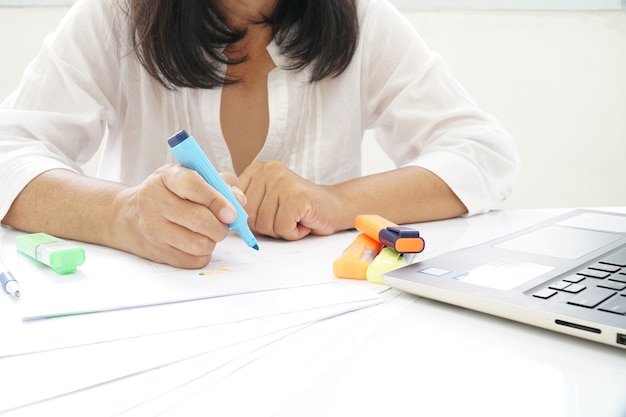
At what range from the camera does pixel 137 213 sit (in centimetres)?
64

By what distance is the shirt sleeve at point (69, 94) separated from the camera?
838 mm

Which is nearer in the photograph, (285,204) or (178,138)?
(178,138)

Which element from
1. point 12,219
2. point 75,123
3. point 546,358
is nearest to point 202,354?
point 546,358

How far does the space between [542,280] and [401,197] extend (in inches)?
13.5

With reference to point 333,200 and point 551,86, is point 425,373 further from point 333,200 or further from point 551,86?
point 551,86

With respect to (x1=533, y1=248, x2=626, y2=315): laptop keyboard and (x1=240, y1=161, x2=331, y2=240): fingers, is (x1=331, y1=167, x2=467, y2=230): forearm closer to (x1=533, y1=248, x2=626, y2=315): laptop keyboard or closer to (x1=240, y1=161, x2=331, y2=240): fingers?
(x1=240, y1=161, x2=331, y2=240): fingers

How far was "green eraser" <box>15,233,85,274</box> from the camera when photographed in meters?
0.57

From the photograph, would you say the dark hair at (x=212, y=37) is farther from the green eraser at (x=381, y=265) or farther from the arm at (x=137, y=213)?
the green eraser at (x=381, y=265)

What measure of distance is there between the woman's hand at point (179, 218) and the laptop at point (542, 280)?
0.18 m

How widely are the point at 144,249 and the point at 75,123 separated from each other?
0.36 m

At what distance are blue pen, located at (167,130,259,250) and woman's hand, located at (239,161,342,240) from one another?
0.12 meters

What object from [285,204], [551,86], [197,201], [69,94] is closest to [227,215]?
[197,201]

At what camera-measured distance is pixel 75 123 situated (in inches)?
35.5

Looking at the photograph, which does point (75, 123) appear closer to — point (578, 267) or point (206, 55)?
point (206, 55)
